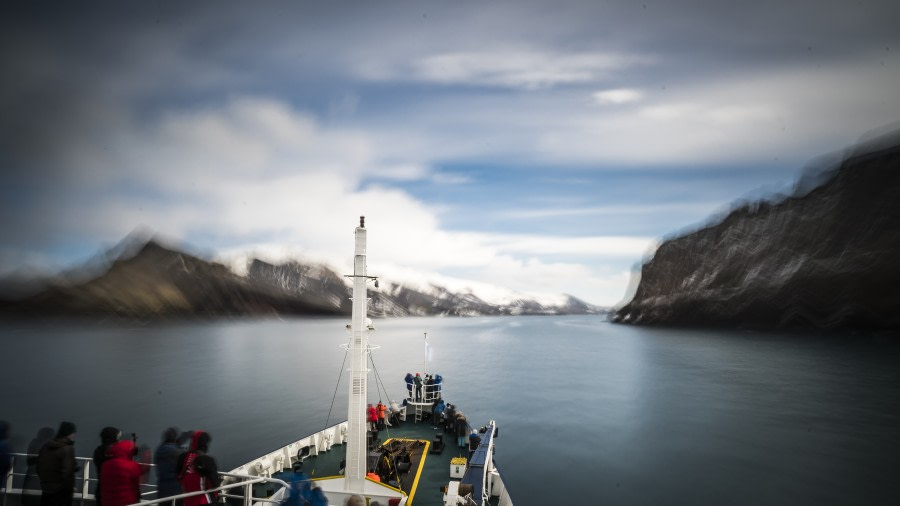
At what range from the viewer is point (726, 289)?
141 metres

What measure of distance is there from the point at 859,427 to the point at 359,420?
48.3 metres

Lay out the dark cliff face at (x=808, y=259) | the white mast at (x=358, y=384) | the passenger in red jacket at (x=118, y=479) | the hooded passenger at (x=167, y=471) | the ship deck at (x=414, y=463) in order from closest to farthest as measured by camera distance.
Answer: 1. the passenger in red jacket at (x=118, y=479)
2. the hooded passenger at (x=167, y=471)
3. the white mast at (x=358, y=384)
4. the ship deck at (x=414, y=463)
5. the dark cliff face at (x=808, y=259)

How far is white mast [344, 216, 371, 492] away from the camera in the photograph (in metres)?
12.4

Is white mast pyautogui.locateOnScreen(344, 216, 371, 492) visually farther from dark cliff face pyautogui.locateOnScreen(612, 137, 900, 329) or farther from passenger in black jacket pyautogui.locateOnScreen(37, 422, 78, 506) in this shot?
dark cliff face pyautogui.locateOnScreen(612, 137, 900, 329)

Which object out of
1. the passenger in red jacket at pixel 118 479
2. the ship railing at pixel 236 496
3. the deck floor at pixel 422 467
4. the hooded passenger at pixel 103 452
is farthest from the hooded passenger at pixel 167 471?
the deck floor at pixel 422 467

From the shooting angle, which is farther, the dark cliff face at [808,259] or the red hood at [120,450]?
the dark cliff face at [808,259]

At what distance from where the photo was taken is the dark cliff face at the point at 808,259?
357ft

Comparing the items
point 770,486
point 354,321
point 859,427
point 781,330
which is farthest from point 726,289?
point 354,321

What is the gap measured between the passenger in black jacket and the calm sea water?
6.07ft

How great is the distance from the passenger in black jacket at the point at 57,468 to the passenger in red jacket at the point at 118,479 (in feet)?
2.14

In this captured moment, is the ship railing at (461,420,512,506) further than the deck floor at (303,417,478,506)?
No

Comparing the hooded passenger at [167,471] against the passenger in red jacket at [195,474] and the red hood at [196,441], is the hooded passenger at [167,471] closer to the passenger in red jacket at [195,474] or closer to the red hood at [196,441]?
the passenger in red jacket at [195,474]

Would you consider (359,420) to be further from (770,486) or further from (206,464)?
(770,486)

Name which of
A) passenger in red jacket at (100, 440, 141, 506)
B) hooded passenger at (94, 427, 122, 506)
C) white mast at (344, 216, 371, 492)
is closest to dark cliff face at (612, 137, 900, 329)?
→ white mast at (344, 216, 371, 492)
